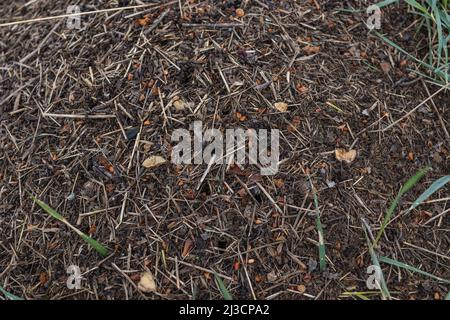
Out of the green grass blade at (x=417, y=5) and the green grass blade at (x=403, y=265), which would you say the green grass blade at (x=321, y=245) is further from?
the green grass blade at (x=417, y=5)

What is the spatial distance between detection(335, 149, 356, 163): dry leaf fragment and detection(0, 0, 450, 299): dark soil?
0.06 ft

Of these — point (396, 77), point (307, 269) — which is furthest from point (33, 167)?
point (396, 77)

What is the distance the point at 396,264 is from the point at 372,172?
1.01 ft

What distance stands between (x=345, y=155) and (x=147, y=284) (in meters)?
0.75

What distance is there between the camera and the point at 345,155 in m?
1.58

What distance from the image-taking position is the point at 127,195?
1514 millimetres

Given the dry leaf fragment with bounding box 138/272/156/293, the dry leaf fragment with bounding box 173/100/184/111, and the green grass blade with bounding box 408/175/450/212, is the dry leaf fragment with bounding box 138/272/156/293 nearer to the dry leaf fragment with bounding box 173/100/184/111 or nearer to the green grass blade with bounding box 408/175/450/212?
the dry leaf fragment with bounding box 173/100/184/111

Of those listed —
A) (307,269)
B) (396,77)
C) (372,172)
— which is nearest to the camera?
(307,269)

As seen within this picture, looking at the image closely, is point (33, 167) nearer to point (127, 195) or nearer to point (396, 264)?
point (127, 195)

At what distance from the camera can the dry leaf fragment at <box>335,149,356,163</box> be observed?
1.57 m

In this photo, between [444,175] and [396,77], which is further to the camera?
[396,77]

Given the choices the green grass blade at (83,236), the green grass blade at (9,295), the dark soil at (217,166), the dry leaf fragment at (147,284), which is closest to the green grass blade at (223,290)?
the dark soil at (217,166)

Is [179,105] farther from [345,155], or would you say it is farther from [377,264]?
[377,264]

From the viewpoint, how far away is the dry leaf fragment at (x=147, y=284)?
55.8 inches
